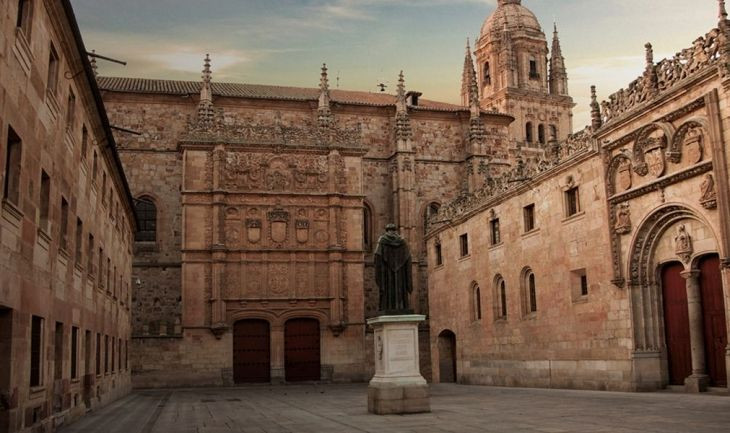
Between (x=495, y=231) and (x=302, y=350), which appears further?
(x=302, y=350)

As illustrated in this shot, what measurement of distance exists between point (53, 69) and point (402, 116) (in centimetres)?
3452

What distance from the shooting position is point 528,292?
2830 cm

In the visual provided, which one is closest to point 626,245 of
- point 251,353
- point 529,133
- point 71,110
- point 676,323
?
point 676,323

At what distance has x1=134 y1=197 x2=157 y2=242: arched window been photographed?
4459cm

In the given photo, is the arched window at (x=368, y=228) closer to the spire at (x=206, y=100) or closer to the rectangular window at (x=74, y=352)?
the spire at (x=206, y=100)

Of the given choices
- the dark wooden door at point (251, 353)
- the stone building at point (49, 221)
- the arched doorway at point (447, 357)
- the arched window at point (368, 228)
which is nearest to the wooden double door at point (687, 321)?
the stone building at point (49, 221)

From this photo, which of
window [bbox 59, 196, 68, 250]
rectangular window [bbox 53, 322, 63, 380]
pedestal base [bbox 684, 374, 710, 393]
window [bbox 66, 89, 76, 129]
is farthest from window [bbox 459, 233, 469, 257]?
rectangular window [bbox 53, 322, 63, 380]

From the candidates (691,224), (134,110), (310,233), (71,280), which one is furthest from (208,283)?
(691,224)

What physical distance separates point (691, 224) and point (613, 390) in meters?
5.44

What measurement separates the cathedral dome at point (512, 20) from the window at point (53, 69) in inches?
2523

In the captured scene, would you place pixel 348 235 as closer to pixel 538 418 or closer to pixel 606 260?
pixel 606 260

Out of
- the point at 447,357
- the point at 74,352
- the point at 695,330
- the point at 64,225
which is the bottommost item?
the point at 447,357

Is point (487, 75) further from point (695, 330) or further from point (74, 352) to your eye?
point (74, 352)

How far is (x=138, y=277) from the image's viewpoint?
43.6 meters
